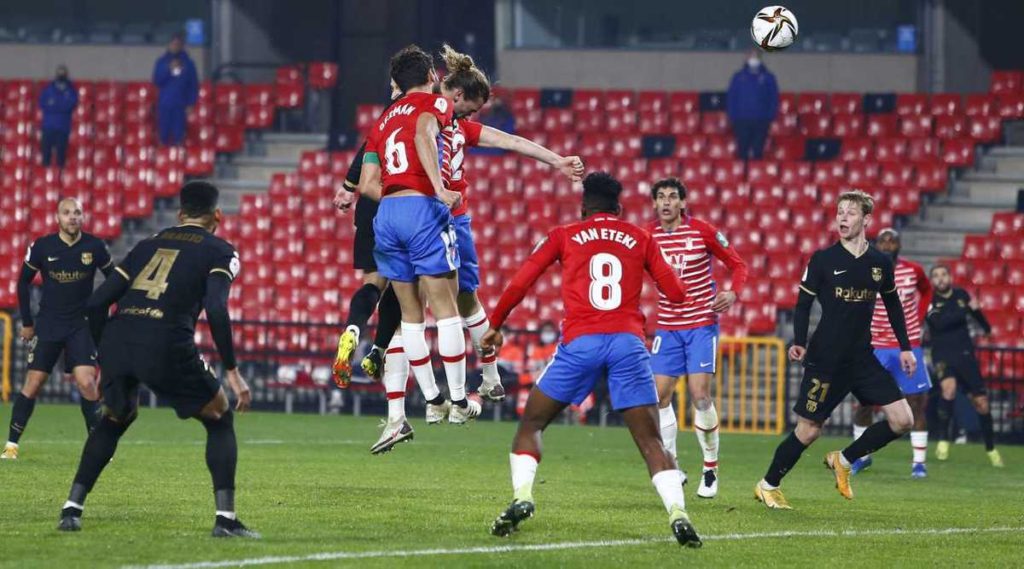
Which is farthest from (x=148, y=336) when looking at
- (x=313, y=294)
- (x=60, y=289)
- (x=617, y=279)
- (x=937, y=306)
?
(x=313, y=294)

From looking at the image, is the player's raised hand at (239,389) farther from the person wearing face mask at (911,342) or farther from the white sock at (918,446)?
the white sock at (918,446)

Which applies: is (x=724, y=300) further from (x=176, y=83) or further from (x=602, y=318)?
(x=176, y=83)

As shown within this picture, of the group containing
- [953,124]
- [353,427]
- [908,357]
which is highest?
[953,124]

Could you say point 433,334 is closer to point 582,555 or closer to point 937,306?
point 937,306

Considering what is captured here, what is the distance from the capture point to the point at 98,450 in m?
10.4

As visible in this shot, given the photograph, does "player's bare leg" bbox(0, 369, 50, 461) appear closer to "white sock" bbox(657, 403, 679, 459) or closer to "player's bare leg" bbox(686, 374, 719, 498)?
"white sock" bbox(657, 403, 679, 459)

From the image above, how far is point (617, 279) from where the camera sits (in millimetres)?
10477

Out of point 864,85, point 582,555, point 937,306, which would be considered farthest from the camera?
point 864,85

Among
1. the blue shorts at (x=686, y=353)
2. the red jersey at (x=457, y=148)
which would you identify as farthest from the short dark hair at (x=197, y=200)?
the blue shorts at (x=686, y=353)

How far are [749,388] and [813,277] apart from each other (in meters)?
11.2

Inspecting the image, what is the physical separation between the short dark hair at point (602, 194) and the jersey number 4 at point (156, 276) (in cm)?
241

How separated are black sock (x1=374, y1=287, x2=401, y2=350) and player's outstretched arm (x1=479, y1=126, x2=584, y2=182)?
132 centimetres

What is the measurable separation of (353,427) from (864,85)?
41.4 feet

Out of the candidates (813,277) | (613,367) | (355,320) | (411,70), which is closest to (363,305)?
(355,320)
